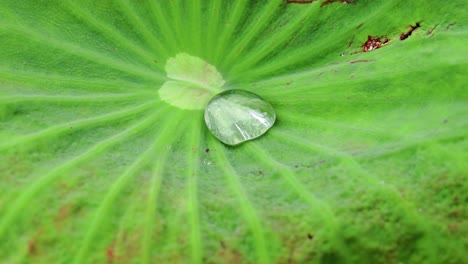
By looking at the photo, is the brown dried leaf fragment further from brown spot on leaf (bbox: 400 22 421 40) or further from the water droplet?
the water droplet

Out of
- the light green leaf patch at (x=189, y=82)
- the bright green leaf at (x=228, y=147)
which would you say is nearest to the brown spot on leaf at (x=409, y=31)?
the bright green leaf at (x=228, y=147)

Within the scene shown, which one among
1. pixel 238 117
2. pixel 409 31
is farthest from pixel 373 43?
pixel 238 117

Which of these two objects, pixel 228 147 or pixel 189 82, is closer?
pixel 228 147

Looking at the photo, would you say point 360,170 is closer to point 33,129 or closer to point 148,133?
point 148,133

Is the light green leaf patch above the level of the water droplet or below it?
above

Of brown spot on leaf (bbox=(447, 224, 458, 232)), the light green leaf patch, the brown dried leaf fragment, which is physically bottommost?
brown spot on leaf (bbox=(447, 224, 458, 232))

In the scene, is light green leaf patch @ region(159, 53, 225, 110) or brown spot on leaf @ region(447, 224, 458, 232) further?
light green leaf patch @ region(159, 53, 225, 110)

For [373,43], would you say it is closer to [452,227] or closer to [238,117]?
[238,117]

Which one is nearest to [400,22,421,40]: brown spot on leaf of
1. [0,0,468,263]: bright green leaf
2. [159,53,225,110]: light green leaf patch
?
[0,0,468,263]: bright green leaf
